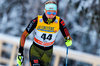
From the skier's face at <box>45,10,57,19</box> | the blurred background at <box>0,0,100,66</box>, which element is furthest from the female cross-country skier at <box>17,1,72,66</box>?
the blurred background at <box>0,0,100,66</box>

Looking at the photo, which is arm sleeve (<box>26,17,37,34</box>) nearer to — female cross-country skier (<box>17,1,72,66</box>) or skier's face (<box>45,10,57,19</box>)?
female cross-country skier (<box>17,1,72,66</box>)

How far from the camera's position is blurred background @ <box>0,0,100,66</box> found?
201 centimetres

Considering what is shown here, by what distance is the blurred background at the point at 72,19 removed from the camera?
2.01m

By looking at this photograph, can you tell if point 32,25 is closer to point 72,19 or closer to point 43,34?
point 43,34

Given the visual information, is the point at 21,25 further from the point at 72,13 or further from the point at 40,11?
the point at 72,13

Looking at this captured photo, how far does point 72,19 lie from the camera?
2.14 meters

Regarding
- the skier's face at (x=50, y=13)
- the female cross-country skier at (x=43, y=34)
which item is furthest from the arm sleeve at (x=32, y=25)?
the skier's face at (x=50, y=13)

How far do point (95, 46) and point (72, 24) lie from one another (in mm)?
543

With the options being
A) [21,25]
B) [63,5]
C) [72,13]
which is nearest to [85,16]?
[72,13]

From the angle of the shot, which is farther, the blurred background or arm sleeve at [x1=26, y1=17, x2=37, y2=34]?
the blurred background

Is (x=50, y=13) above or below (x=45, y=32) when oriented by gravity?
above

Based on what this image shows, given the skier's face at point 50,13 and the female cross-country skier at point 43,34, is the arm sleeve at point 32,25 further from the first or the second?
the skier's face at point 50,13

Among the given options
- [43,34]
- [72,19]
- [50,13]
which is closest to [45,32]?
[43,34]

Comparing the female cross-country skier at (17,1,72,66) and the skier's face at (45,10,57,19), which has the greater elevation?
the skier's face at (45,10,57,19)
